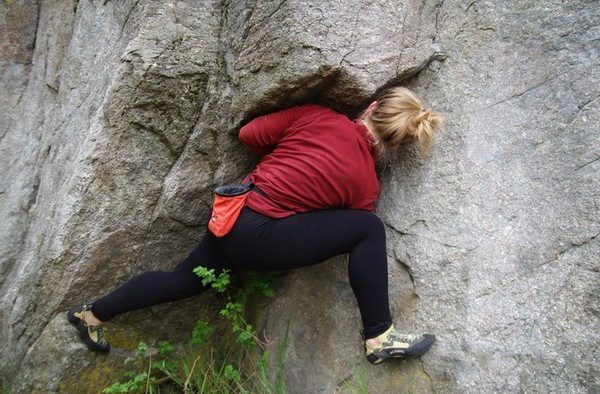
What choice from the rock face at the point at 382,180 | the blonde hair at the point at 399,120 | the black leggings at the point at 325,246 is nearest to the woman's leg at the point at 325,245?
the black leggings at the point at 325,246

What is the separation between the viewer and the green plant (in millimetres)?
2363

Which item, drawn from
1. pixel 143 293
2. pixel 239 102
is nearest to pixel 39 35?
pixel 239 102

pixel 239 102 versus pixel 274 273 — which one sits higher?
pixel 239 102

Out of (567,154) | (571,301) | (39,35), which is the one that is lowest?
(571,301)

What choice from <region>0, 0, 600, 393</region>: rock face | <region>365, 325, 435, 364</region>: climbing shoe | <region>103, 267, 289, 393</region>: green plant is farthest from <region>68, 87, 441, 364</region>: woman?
<region>103, 267, 289, 393</region>: green plant

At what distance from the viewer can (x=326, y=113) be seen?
2166 mm

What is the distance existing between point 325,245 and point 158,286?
0.84 meters

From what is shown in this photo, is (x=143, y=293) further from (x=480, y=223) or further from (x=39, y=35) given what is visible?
(x=39, y=35)

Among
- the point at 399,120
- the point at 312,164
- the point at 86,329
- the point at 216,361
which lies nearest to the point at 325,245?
the point at 312,164

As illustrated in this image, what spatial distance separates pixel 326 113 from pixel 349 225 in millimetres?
528

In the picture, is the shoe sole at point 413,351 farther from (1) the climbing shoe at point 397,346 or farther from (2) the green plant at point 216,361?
(2) the green plant at point 216,361

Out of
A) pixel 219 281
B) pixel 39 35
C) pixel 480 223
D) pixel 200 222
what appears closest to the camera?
pixel 480 223

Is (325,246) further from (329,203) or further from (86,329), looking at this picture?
(86,329)

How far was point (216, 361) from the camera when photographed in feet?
8.61
